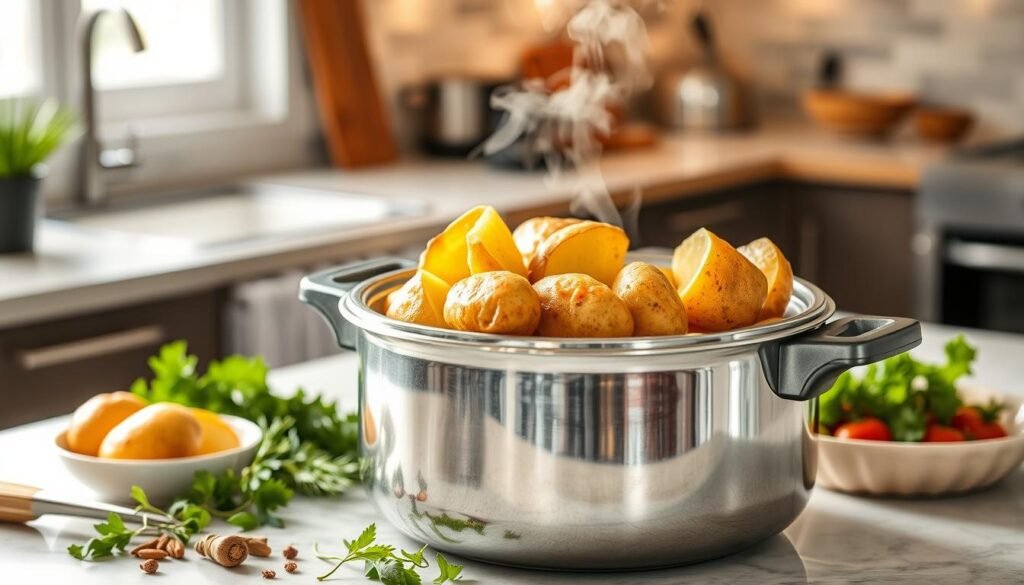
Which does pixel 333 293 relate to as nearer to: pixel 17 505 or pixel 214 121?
pixel 17 505

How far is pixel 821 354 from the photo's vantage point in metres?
0.98

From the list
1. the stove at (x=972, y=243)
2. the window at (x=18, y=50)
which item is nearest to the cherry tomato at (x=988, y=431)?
→ the stove at (x=972, y=243)

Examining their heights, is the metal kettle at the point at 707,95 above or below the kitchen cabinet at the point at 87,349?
above

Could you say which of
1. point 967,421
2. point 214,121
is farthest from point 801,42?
point 967,421

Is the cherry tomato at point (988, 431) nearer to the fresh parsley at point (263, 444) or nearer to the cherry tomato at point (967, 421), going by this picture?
the cherry tomato at point (967, 421)

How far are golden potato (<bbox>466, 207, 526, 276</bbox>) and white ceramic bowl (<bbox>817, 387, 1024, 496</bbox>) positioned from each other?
0.32 meters

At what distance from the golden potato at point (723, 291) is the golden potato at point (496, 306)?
0.42 feet

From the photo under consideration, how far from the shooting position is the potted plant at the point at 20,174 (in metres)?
2.29

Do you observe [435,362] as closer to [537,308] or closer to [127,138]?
[537,308]

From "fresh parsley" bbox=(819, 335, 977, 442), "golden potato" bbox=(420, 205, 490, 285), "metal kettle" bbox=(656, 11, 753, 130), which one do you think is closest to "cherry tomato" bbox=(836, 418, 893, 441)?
"fresh parsley" bbox=(819, 335, 977, 442)

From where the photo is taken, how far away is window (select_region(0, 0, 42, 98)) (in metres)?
2.73

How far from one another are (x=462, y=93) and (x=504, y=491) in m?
2.57

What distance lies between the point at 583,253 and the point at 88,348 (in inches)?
51.2

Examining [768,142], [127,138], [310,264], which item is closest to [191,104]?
[127,138]
